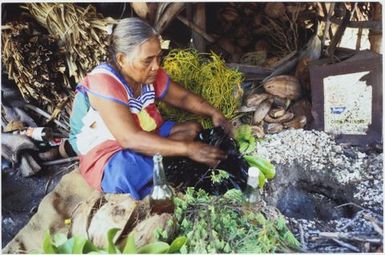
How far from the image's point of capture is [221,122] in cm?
214

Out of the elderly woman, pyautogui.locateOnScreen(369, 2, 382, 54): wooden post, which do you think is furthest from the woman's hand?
pyautogui.locateOnScreen(369, 2, 382, 54): wooden post

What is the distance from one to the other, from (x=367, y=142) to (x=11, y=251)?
4.82 feet

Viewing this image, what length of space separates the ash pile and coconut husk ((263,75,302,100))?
15cm

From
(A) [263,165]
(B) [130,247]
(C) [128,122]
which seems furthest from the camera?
(A) [263,165]

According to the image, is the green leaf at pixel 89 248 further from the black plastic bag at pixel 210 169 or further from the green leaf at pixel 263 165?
the green leaf at pixel 263 165

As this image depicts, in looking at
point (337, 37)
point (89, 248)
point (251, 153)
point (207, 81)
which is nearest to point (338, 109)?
point (337, 37)

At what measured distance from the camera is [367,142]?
2.14 m

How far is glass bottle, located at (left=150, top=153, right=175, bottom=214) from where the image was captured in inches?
80.6

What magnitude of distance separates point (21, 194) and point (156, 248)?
59cm

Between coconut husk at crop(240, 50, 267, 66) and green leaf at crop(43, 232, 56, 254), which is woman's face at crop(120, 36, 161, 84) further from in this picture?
green leaf at crop(43, 232, 56, 254)

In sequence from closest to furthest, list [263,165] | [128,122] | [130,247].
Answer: [130,247] < [128,122] < [263,165]

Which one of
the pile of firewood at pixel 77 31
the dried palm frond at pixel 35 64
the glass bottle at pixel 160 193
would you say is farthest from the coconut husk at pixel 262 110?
the dried palm frond at pixel 35 64

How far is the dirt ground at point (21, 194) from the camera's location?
2.08 m

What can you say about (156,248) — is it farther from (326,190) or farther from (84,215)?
(326,190)
